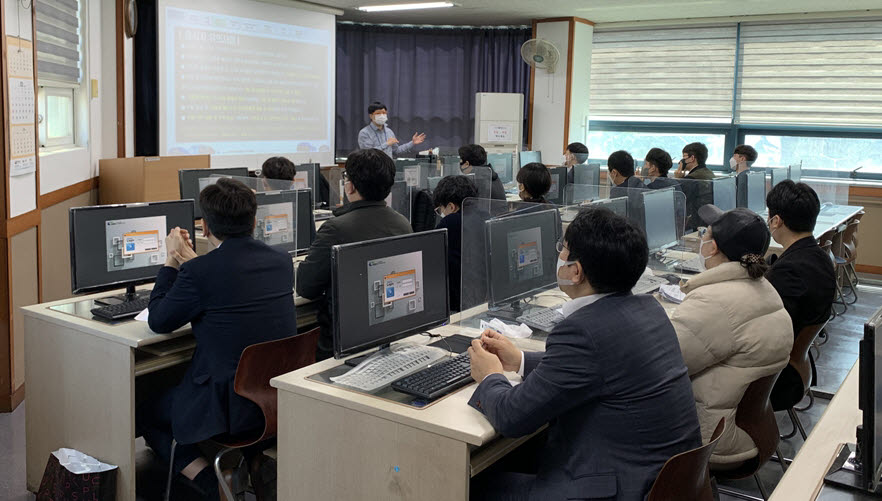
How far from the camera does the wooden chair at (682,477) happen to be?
1780 millimetres

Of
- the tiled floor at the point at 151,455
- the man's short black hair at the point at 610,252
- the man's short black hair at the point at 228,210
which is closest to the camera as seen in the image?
the man's short black hair at the point at 610,252

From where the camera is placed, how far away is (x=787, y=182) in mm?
3477

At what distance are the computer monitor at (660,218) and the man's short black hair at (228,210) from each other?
7.83 feet

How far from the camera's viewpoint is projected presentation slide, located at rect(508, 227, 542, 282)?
9.82 ft

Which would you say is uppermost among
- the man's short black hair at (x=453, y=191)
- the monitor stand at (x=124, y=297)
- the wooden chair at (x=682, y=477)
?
the man's short black hair at (x=453, y=191)

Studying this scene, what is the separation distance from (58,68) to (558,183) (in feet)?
13.8

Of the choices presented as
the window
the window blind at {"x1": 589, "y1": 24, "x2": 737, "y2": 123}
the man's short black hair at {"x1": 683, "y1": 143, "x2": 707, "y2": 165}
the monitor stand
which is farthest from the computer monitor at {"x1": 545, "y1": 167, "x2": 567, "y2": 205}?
the monitor stand

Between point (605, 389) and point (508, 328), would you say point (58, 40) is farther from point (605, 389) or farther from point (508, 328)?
point (605, 389)

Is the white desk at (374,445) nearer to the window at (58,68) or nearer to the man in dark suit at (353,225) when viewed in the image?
the man in dark suit at (353,225)

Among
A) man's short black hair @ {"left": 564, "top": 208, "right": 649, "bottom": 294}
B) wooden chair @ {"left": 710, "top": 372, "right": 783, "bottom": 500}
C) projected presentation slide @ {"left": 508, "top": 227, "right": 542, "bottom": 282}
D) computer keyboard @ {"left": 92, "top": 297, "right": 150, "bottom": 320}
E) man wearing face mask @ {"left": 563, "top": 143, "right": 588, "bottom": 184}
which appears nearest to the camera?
man's short black hair @ {"left": 564, "top": 208, "right": 649, "bottom": 294}

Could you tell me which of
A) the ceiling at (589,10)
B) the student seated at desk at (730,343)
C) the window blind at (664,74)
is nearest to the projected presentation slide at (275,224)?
the student seated at desk at (730,343)

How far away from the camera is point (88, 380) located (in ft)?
9.27

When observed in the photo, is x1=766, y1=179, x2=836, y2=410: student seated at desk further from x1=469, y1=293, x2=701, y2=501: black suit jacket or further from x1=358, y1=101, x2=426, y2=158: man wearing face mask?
x1=358, y1=101, x2=426, y2=158: man wearing face mask

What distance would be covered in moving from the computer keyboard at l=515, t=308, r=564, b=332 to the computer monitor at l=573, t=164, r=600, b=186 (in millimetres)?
4497
